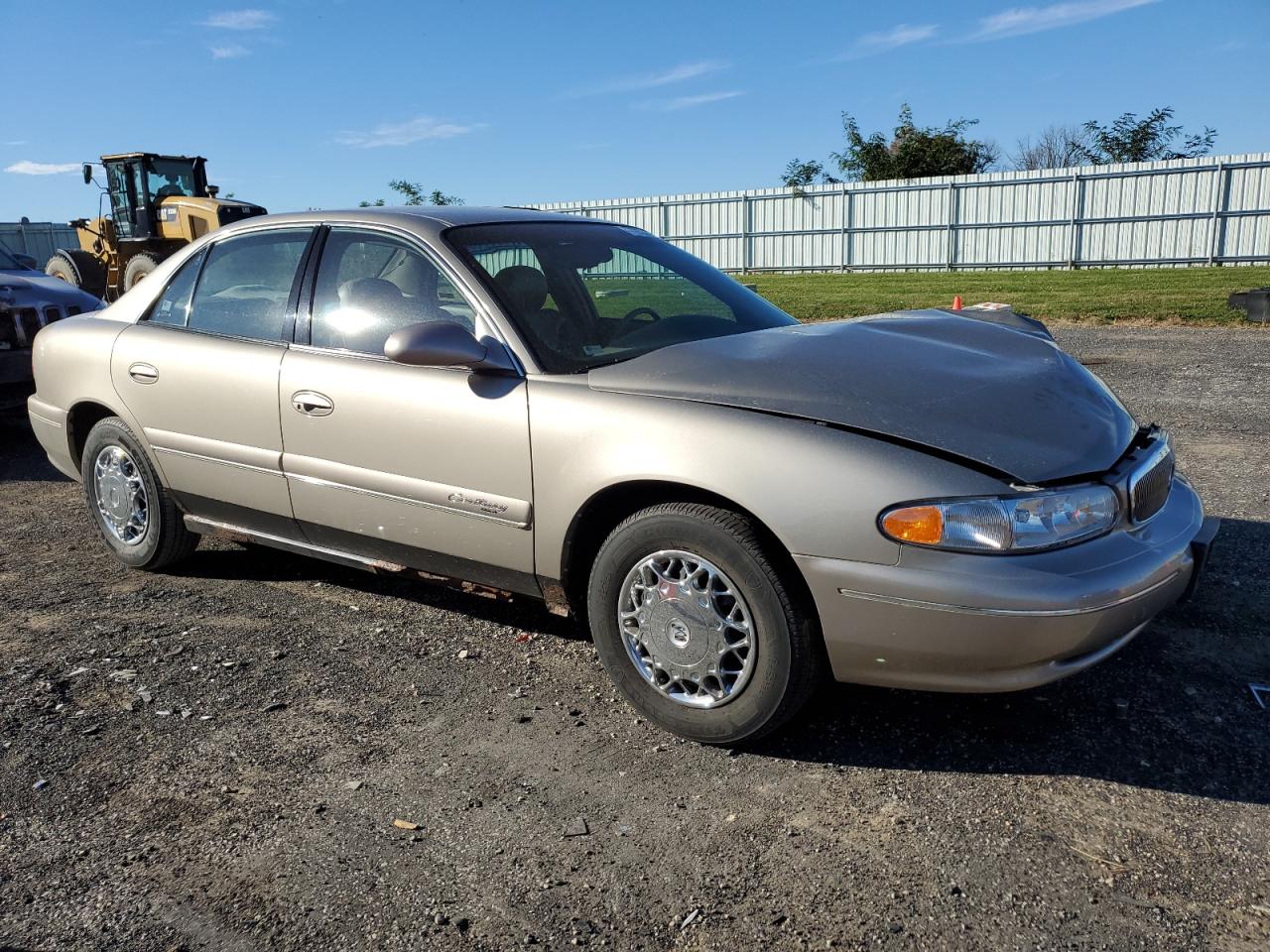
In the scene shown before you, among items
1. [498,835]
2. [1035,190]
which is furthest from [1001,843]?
[1035,190]

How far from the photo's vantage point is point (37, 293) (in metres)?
8.38

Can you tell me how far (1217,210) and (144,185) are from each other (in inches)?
896

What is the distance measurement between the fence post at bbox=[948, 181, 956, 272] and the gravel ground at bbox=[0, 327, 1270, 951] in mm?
24568

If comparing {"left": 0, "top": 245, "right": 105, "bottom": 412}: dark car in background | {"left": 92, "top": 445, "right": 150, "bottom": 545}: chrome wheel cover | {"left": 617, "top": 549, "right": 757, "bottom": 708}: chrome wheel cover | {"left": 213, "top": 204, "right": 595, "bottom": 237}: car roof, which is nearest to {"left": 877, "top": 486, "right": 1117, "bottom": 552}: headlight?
{"left": 617, "top": 549, "right": 757, "bottom": 708}: chrome wheel cover

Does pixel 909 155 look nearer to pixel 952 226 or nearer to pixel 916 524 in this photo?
pixel 952 226

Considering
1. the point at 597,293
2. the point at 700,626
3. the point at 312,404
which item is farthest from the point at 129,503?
the point at 700,626

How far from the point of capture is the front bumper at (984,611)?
2666mm

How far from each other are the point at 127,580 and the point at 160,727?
1748 millimetres

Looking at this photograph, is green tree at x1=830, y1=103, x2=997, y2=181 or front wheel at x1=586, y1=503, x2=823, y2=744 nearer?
front wheel at x1=586, y1=503, x2=823, y2=744

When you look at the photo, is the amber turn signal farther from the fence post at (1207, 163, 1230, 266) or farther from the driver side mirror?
the fence post at (1207, 163, 1230, 266)

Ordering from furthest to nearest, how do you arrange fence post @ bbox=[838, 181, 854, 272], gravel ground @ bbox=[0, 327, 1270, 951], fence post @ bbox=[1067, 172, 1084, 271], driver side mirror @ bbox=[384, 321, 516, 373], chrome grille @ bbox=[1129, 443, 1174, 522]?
fence post @ bbox=[838, 181, 854, 272]
fence post @ bbox=[1067, 172, 1084, 271]
driver side mirror @ bbox=[384, 321, 516, 373]
chrome grille @ bbox=[1129, 443, 1174, 522]
gravel ground @ bbox=[0, 327, 1270, 951]

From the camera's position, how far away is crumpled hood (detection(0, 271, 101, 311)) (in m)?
8.16

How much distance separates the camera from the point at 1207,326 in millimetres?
12883

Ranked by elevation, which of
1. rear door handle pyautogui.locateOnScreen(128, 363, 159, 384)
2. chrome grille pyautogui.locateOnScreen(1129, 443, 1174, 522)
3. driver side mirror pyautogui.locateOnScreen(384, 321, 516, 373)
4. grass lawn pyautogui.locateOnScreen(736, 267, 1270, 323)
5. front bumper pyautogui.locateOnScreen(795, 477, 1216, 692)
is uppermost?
driver side mirror pyautogui.locateOnScreen(384, 321, 516, 373)
